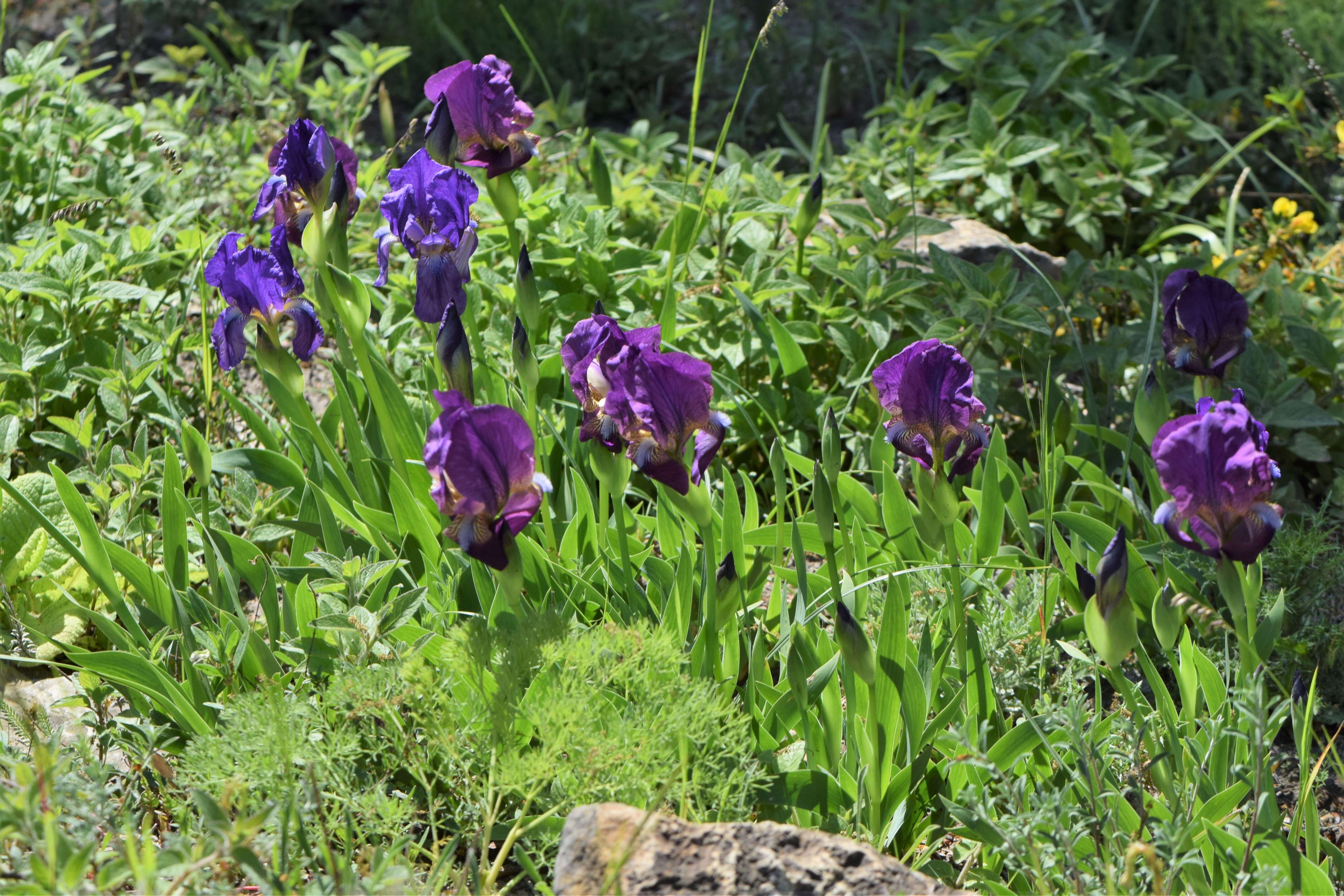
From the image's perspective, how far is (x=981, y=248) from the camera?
306 centimetres

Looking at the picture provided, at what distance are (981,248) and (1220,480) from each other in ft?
6.00

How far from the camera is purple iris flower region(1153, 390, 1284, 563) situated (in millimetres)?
1341

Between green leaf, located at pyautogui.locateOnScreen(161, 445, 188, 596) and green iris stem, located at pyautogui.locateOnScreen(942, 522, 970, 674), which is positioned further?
green leaf, located at pyautogui.locateOnScreen(161, 445, 188, 596)

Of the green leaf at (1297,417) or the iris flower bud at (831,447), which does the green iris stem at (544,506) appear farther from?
the green leaf at (1297,417)

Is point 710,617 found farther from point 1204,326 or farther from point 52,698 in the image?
point 52,698

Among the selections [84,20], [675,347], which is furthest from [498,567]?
[84,20]

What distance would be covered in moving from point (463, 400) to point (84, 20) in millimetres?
3567

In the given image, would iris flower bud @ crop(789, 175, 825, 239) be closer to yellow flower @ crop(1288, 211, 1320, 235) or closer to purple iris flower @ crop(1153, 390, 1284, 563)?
purple iris flower @ crop(1153, 390, 1284, 563)

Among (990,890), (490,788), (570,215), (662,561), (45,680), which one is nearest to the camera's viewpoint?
(490,788)

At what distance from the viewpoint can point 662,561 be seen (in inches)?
72.6

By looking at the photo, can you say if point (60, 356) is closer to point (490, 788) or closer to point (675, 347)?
point (675, 347)

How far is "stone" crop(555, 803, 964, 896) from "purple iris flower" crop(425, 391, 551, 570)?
373 millimetres

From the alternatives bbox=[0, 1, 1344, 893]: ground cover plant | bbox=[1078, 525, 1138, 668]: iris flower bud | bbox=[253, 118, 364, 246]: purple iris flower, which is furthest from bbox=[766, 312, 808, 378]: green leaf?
bbox=[1078, 525, 1138, 668]: iris flower bud

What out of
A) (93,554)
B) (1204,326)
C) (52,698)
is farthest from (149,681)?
(1204,326)
